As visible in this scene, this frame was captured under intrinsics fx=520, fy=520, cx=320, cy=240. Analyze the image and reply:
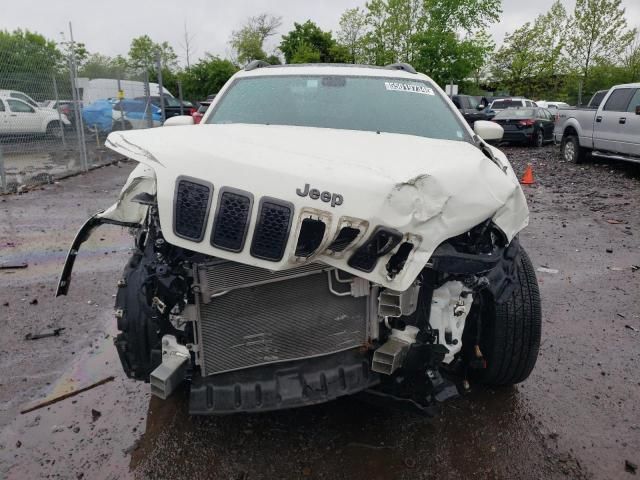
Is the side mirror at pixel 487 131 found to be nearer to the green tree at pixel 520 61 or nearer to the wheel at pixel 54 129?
the wheel at pixel 54 129

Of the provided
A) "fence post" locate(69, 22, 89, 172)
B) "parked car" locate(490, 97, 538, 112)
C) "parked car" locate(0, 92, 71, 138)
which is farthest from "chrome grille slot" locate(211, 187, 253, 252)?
"parked car" locate(490, 97, 538, 112)

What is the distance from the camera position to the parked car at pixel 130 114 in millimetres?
13992

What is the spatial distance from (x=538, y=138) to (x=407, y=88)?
15.3 metres

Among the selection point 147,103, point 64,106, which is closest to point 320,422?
point 64,106

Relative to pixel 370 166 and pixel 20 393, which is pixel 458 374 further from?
pixel 20 393

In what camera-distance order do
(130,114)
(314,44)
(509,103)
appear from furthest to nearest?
1. (314,44)
2. (509,103)
3. (130,114)

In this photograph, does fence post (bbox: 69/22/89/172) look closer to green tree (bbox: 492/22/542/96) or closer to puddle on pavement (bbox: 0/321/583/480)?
puddle on pavement (bbox: 0/321/583/480)

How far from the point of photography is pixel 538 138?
686 inches

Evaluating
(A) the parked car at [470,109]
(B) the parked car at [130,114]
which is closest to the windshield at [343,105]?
(B) the parked car at [130,114]

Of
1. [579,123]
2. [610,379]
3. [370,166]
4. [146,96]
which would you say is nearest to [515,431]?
[610,379]

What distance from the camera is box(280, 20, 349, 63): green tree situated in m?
38.3

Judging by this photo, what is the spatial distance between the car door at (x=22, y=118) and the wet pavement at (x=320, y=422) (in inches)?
227

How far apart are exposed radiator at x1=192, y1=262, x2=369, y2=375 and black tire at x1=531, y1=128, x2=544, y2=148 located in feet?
55.2

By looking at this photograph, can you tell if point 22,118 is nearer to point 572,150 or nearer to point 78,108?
point 78,108
